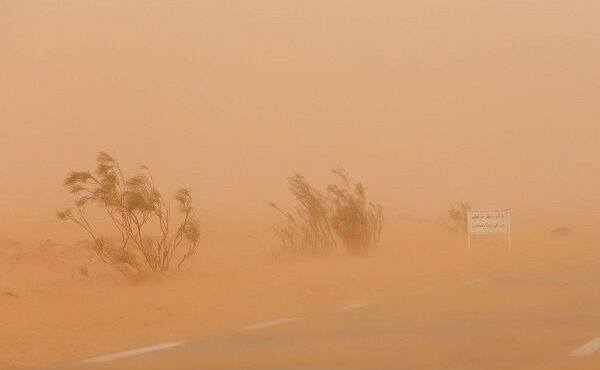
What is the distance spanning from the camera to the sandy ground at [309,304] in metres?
15.6

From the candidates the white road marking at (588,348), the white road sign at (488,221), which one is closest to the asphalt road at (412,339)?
the white road marking at (588,348)

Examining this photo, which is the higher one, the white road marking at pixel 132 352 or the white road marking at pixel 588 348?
the white road marking at pixel 132 352

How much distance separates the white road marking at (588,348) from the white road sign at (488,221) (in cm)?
2238

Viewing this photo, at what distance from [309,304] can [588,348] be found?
339 inches

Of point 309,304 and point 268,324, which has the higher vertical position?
point 309,304

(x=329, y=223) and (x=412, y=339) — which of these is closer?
(x=412, y=339)

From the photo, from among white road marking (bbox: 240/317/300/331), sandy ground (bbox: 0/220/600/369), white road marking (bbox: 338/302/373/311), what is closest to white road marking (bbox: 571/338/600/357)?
sandy ground (bbox: 0/220/600/369)

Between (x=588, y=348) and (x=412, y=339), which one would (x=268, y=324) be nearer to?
(x=412, y=339)

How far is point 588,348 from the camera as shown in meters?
14.5

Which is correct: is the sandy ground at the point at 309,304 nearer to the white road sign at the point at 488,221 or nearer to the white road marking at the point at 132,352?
the white road marking at the point at 132,352

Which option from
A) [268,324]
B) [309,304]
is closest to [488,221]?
[309,304]

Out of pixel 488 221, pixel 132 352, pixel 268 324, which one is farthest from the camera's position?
pixel 488 221

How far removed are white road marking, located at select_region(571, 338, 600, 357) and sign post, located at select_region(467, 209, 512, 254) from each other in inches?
881

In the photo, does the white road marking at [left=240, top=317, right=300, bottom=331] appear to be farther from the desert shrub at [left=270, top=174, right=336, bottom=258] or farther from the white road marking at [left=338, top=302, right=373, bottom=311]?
the desert shrub at [left=270, top=174, right=336, bottom=258]
